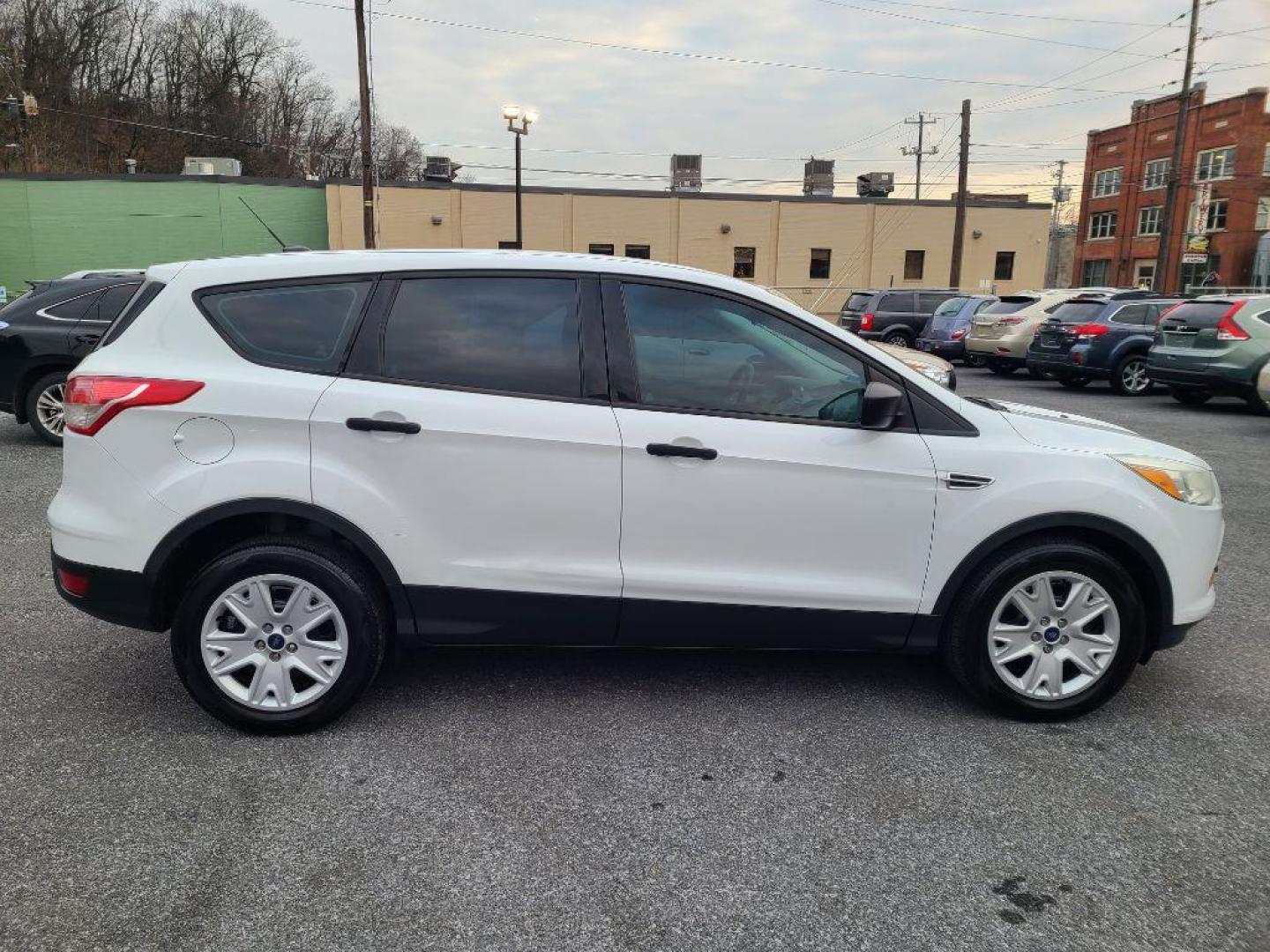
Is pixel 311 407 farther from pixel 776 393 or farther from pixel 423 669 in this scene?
pixel 776 393

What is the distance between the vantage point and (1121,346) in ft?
52.4

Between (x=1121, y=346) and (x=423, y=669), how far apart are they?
15.2 metres

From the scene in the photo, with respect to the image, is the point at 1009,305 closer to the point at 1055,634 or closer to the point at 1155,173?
the point at 1055,634

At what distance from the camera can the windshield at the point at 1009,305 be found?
1939 centimetres

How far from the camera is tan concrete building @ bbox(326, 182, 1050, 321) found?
126 feet

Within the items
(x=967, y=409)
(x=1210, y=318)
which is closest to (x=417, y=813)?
(x=967, y=409)

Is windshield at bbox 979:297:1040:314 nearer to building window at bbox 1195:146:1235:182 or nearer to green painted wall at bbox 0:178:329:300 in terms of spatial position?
green painted wall at bbox 0:178:329:300

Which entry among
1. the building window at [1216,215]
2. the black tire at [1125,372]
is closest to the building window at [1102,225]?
the building window at [1216,215]

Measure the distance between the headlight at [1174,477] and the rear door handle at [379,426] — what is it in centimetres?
268

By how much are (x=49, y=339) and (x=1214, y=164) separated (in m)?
57.5

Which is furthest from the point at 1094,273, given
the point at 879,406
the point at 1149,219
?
the point at 879,406

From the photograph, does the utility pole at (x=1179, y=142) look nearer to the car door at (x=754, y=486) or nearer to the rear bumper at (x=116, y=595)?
the car door at (x=754, y=486)

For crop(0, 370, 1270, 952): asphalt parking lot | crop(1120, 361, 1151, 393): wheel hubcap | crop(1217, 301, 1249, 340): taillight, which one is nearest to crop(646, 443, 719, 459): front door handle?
crop(0, 370, 1270, 952): asphalt parking lot

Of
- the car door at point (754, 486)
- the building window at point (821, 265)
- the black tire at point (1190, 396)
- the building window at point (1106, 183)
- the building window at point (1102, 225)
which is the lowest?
the black tire at point (1190, 396)
